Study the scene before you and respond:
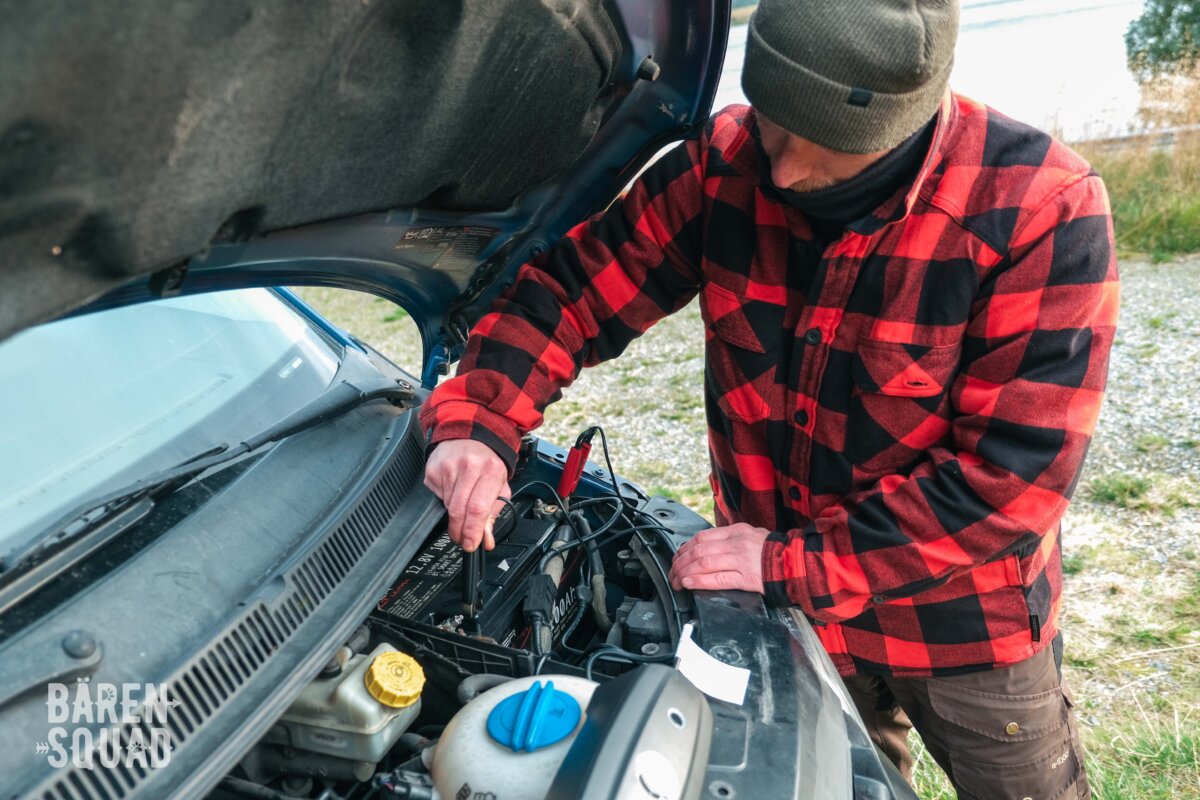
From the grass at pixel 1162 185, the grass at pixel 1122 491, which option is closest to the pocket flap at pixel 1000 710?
the grass at pixel 1122 491

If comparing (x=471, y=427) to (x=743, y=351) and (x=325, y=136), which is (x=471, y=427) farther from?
(x=325, y=136)

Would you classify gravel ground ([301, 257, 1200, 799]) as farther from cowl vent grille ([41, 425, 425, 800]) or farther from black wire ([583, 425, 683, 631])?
cowl vent grille ([41, 425, 425, 800])

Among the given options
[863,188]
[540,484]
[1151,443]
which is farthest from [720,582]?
[1151,443]

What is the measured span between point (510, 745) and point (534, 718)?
45mm

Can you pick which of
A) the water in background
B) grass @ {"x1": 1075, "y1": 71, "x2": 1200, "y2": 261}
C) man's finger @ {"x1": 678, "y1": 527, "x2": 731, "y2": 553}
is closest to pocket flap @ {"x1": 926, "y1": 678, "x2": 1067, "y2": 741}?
man's finger @ {"x1": 678, "y1": 527, "x2": 731, "y2": 553}

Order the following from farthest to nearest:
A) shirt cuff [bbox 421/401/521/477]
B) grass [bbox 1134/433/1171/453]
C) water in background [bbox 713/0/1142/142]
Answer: water in background [bbox 713/0/1142/142]
grass [bbox 1134/433/1171/453]
shirt cuff [bbox 421/401/521/477]

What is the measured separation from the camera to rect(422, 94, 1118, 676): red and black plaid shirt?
1597 mm

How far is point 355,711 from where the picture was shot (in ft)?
4.44

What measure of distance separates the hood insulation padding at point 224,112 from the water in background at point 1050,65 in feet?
15.9

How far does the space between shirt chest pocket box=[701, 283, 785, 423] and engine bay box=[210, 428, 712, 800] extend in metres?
0.28

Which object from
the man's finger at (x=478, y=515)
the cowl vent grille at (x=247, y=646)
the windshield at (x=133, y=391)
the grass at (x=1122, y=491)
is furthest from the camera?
the grass at (x=1122, y=491)

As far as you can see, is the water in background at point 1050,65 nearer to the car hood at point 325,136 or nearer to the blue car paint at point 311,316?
the car hood at point 325,136

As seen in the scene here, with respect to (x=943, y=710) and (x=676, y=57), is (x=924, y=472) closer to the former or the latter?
(x=943, y=710)

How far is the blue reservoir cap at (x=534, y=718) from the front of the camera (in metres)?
1.25
